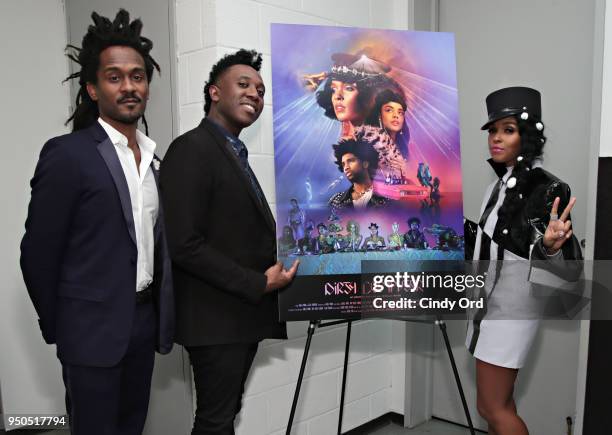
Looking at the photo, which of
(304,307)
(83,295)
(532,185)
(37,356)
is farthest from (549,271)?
(37,356)

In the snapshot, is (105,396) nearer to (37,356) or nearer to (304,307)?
(304,307)

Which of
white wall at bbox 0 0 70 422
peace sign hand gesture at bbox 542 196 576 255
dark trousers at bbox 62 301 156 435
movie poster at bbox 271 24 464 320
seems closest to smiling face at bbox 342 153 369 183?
movie poster at bbox 271 24 464 320

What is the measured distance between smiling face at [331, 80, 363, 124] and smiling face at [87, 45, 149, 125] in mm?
644

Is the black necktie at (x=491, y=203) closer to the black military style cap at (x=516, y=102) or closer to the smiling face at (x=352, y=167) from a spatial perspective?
the black military style cap at (x=516, y=102)

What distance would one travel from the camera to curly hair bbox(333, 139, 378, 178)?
5.50 feet

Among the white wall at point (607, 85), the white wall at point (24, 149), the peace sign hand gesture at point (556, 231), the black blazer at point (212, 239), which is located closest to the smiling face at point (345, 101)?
A: the black blazer at point (212, 239)

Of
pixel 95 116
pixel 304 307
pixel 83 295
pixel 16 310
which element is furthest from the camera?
pixel 16 310

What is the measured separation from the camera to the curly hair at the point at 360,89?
168 cm

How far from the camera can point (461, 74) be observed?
8.33 ft

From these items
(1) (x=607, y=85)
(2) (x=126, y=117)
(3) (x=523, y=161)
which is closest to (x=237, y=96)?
(2) (x=126, y=117)

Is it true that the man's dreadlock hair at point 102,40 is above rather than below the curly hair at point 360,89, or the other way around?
above

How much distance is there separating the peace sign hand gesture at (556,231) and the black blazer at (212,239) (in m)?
0.92

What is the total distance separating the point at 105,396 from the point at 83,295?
28 cm

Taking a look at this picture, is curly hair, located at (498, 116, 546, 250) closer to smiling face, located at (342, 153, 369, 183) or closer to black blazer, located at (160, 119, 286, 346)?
smiling face, located at (342, 153, 369, 183)
